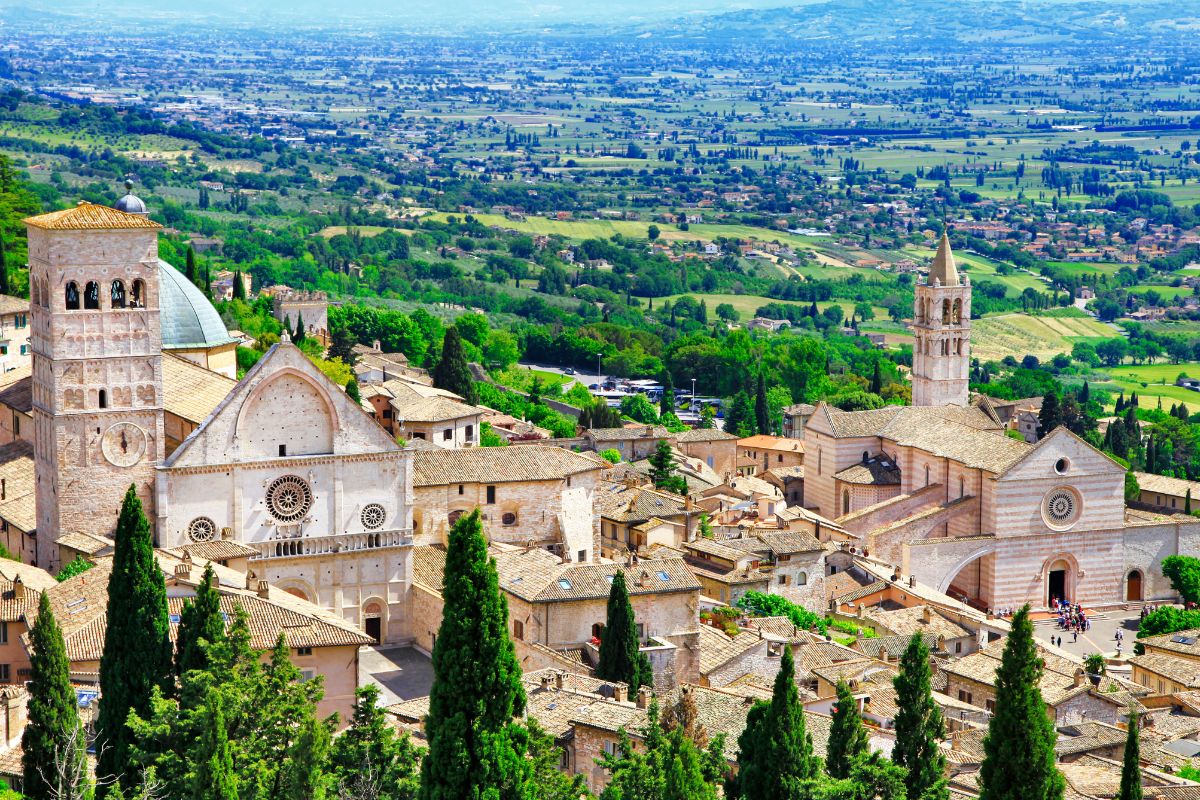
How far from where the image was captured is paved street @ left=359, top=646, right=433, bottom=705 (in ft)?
157

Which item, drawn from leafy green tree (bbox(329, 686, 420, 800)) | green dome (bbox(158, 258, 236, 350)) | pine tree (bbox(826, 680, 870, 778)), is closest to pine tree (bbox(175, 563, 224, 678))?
leafy green tree (bbox(329, 686, 420, 800))

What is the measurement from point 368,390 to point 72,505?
21.5 m

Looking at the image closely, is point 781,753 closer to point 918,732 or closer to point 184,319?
point 918,732

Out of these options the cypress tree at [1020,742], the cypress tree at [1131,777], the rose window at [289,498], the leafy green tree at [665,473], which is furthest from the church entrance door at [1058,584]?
the cypress tree at [1131,777]

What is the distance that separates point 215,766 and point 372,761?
3.33m

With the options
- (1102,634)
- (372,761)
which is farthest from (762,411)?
(372,761)

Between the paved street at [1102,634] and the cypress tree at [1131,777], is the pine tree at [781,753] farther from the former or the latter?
the paved street at [1102,634]

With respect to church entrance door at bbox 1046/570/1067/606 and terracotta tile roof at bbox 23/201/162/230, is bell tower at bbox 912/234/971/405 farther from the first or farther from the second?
terracotta tile roof at bbox 23/201/162/230

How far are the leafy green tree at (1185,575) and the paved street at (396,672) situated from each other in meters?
26.8

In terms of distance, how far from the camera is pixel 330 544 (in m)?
52.5

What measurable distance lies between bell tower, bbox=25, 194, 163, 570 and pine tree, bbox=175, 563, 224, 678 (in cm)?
1414

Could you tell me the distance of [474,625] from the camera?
35.0 metres

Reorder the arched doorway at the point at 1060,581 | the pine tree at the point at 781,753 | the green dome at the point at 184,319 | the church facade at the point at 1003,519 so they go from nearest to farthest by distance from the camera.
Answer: the pine tree at the point at 781,753, the green dome at the point at 184,319, the church facade at the point at 1003,519, the arched doorway at the point at 1060,581

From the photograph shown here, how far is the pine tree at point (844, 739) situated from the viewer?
124ft
